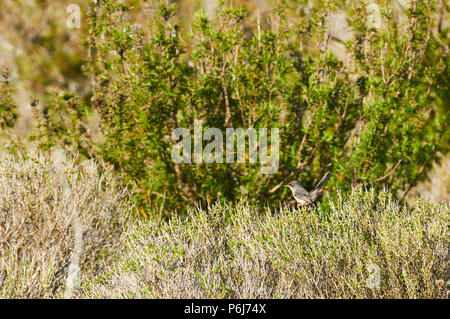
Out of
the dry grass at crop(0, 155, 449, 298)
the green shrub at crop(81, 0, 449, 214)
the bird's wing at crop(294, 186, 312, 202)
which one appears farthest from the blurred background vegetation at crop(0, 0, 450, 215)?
the dry grass at crop(0, 155, 449, 298)

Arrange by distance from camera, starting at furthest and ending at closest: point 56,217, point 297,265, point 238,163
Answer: point 238,163
point 56,217
point 297,265

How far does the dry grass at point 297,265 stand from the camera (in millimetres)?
3139

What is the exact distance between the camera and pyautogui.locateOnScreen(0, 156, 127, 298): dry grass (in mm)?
4031

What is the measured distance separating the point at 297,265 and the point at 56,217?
2259 millimetres

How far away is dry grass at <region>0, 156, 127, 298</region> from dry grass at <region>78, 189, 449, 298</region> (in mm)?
522

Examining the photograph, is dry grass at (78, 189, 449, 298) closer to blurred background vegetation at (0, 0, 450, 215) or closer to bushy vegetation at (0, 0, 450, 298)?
bushy vegetation at (0, 0, 450, 298)

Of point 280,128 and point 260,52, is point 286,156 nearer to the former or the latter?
point 280,128

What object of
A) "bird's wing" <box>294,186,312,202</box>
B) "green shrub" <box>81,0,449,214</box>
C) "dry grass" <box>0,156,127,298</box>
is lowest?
"dry grass" <box>0,156,127,298</box>

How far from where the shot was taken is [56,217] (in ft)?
13.4

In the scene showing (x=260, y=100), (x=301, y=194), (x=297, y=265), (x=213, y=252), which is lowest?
(x=213, y=252)

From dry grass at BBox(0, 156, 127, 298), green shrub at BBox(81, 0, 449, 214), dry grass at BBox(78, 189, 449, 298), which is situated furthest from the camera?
green shrub at BBox(81, 0, 449, 214)

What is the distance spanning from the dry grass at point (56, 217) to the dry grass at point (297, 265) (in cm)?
52

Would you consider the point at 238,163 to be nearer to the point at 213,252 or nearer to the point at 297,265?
the point at 213,252

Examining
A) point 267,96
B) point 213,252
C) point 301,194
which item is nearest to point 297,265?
point 213,252
